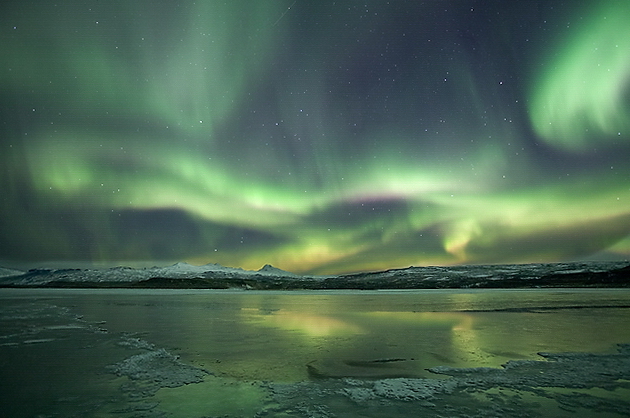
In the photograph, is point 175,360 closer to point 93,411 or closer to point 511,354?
point 93,411

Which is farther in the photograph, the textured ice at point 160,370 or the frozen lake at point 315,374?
the textured ice at point 160,370

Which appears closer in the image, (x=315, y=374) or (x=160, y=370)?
(x=315, y=374)

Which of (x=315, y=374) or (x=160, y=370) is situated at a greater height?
(x=160, y=370)

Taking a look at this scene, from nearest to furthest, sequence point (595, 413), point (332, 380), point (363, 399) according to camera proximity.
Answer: point (595, 413)
point (363, 399)
point (332, 380)

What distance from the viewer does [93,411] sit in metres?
6.46

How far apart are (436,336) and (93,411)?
12343 mm

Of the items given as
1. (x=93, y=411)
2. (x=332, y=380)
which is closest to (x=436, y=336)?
(x=332, y=380)

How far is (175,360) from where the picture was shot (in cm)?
1060

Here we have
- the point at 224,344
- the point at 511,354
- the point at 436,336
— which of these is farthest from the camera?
the point at 436,336

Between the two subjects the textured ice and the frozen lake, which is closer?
the frozen lake

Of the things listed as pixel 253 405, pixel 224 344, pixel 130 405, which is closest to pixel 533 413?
pixel 253 405

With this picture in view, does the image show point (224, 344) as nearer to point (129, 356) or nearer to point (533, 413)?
point (129, 356)

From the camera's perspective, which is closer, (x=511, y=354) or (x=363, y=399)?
(x=363, y=399)

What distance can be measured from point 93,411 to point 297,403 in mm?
3580
